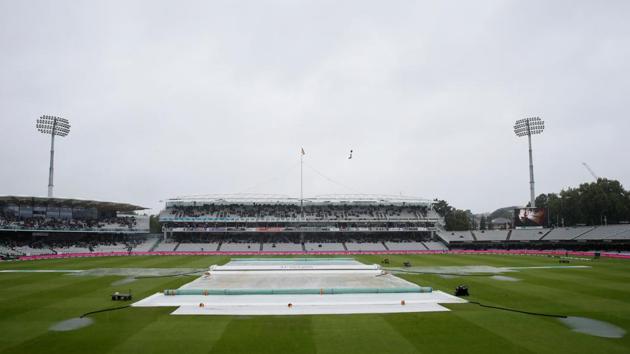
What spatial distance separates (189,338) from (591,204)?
85293 millimetres

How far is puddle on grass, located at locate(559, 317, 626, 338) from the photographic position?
15000 millimetres

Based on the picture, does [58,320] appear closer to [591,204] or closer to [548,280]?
[548,280]

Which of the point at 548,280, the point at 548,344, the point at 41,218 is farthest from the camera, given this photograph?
the point at 41,218

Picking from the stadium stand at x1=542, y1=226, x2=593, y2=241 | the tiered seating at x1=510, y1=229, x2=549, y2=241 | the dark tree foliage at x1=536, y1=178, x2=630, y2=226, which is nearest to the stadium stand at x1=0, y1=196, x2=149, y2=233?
the tiered seating at x1=510, y1=229, x2=549, y2=241

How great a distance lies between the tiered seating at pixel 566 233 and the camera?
6481 cm

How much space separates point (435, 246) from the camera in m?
77.5

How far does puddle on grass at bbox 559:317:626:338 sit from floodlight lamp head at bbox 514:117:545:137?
65160 mm

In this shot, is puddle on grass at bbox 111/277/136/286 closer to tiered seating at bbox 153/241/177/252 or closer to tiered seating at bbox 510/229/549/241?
tiered seating at bbox 153/241/177/252

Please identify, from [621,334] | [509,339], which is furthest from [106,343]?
[621,334]

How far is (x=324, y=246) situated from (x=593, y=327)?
61.3 meters

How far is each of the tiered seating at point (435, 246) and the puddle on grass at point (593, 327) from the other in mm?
59490

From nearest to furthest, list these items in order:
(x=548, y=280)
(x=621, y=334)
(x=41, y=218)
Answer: (x=621, y=334)
(x=548, y=280)
(x=41, y=218)

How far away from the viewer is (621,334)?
14945 mm

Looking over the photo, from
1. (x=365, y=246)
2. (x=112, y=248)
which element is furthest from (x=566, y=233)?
(x=112, y=248)
